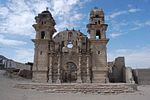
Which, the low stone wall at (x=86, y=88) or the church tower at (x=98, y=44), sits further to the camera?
the church tower at (x=98, y=44)

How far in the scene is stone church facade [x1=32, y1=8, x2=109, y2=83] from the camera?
3097 cm

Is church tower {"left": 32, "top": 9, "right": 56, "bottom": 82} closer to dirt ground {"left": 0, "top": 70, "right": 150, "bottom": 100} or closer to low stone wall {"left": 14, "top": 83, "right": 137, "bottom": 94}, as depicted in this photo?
low stone wall {"left": 14, "top": 83, "right": 137, "bottom": 94}

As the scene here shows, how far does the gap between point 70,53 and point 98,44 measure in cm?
467

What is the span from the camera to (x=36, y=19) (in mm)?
33656

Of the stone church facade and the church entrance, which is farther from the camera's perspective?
the church entrance

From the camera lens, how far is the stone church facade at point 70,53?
30969 mm

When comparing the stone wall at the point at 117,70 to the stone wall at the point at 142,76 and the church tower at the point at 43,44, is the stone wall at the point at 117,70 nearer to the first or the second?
the stone wall at the point at 142,76

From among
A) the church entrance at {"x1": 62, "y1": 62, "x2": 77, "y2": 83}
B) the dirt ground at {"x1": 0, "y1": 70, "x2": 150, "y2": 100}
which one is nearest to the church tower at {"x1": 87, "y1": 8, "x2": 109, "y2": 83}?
the church entrance at {"x1": 62, "y1": 62, "x2": 77, "y2": 83}

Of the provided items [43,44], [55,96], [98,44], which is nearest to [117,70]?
[98,44]

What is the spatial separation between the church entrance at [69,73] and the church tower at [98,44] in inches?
130

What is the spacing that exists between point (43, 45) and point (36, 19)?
471 centimetres

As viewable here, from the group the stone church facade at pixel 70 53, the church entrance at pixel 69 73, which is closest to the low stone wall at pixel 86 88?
the stone church facade at pixel 70 53

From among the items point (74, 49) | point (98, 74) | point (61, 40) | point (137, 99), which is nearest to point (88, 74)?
point (98, 74)

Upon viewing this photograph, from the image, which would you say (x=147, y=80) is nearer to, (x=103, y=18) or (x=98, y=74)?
(x=98, y=74)
